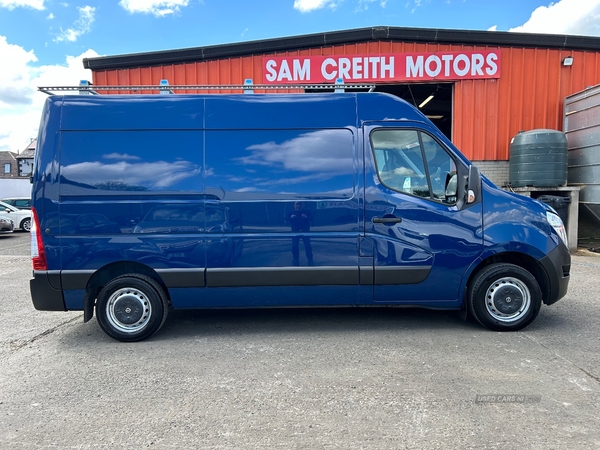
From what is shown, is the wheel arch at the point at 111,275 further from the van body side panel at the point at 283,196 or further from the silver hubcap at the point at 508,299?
the silver hubcap at the point at 508,299

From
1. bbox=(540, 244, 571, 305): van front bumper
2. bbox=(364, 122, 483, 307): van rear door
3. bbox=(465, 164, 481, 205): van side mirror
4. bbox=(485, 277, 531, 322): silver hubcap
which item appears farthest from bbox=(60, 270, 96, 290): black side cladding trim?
bbox=(540, 244, 571, 305): van front bumper

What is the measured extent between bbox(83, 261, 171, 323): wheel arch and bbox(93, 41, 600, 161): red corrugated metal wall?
789 centimetres

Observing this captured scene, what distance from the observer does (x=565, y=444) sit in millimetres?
2494

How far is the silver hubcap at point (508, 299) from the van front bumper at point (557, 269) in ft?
0.88

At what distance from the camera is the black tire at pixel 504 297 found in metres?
4.36

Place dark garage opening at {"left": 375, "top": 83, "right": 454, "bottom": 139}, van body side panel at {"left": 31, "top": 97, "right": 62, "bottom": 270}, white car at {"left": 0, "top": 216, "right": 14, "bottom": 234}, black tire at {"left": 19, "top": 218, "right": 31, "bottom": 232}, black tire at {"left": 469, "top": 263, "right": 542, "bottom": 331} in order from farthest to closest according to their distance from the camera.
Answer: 1. black tire at {"left": 19, "top": 218, "right": 31, "bottom": 232}
2. white car at {"left": 0, "top": 216, "right": 14, "bottom": 234}
3. dark garage opening at {"left": 375, "top": 83, "right": 454, "bottom": 139}
4. black tire at {"left": 469, "top": 263, "right": 542, "bottom": 331}
5. van body side panel at {"left": 31, "top": 97, "right": 62, "bottom": 270}

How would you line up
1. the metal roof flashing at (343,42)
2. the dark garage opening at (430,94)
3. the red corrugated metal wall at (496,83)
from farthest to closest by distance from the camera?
the dark garage opening at (430,94) < the red corrugated metal wall at (496,83) < the metal roof flashing at (343,42)

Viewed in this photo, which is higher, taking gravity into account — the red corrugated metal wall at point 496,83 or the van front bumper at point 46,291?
the red corrugated metal wall at point 496,83

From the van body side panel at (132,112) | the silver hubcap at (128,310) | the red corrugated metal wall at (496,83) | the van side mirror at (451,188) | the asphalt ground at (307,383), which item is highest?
the red corrugated metal wall at (496,83)

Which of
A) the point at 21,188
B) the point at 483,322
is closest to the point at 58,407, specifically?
the point at 483,322

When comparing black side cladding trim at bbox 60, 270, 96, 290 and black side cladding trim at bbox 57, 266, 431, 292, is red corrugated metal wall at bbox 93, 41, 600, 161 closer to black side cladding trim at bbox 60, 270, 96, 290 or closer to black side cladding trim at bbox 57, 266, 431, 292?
black side cladding trim at bbox 57, 266, 431, 292

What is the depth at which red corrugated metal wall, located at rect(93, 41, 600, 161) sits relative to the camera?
35.5 ft

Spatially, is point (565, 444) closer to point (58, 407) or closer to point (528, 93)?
point (58, 407)

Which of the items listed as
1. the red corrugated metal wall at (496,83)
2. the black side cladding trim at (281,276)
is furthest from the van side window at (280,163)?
the red corrugated metal wall at (496,83)
